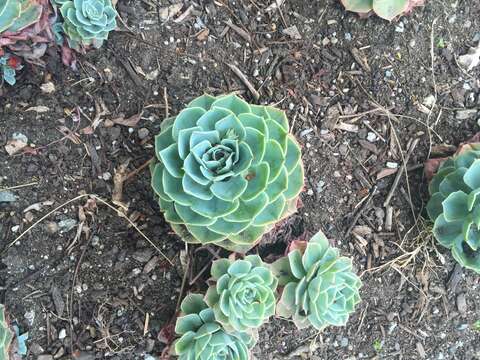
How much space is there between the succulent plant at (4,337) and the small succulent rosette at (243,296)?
548 millimetres

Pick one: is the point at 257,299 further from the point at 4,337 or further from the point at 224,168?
the point at 4,337

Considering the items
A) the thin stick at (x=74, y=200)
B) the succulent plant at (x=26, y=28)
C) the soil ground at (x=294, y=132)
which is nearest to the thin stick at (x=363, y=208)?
the soil ground at (x=294, y=132)

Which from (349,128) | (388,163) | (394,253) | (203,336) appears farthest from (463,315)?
(203,336)

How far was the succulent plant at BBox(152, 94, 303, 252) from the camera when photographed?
1.43 meters

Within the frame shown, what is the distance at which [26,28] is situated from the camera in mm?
1568

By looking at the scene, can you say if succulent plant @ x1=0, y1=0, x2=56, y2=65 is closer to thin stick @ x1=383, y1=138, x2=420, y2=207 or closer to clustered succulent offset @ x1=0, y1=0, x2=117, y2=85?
clustered succulent offset @ x1=0, y1=0, x2=117, y2=85

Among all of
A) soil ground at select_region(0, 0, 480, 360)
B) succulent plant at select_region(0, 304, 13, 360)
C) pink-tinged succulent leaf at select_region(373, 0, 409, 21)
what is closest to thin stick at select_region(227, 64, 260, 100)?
soil ground at select_region(0, 0, 480, 360)

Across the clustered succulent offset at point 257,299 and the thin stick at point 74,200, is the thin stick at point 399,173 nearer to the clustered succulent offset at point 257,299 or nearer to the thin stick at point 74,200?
the clustered succulent offset at point 257,299

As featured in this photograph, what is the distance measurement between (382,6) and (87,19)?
980mm

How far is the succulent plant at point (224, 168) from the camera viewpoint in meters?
1.43

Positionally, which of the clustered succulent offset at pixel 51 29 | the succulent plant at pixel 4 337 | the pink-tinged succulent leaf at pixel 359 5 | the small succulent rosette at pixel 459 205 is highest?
the pink-tinged succulent leaf at pixel 359 5

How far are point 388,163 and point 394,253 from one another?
316 mm

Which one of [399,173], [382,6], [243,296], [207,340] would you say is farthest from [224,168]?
[382,6]

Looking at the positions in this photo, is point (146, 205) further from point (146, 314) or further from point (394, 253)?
point (394, 253)
